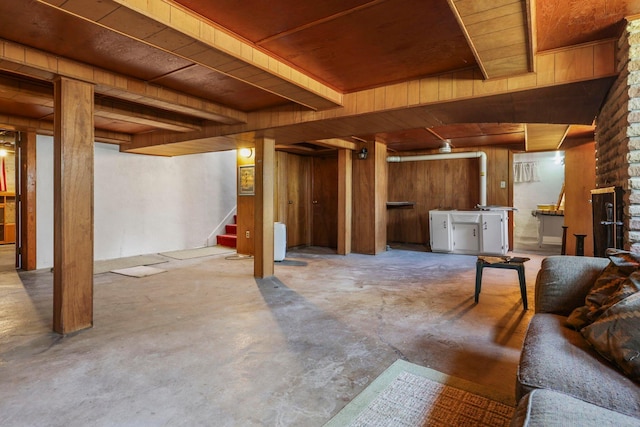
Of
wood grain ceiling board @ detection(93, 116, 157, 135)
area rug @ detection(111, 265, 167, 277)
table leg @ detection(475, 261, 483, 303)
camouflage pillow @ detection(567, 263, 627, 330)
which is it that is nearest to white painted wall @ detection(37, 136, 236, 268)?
wood grain ceiling board @ detection(93, 116, 157, 135)

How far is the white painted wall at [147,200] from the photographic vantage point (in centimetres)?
561

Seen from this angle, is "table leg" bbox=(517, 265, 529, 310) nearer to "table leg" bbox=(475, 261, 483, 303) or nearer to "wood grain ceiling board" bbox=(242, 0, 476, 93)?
"table leg" bbox=(475, 261, 483, 303)

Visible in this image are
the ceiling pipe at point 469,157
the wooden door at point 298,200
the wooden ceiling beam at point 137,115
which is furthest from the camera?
the wooden door at point 298,200

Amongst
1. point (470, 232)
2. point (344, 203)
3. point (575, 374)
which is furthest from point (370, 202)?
point (575, 374)

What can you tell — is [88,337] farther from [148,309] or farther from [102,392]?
[102,392]

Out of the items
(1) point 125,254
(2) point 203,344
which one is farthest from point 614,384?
(1) point 125,254

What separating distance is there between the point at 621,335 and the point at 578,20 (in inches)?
73.8

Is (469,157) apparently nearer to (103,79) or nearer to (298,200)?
(298,200)

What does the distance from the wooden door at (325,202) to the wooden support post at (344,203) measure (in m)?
1.04

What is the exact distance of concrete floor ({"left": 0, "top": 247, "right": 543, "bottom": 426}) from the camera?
1824 mm

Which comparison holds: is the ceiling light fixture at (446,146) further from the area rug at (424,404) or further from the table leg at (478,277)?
the area rug at (424,404)

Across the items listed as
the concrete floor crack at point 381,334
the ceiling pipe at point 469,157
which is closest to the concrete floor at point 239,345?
the concrete floor crack at point 381,334

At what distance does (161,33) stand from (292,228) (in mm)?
5844

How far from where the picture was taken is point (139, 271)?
5.22 metres
